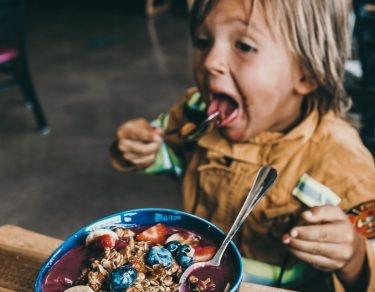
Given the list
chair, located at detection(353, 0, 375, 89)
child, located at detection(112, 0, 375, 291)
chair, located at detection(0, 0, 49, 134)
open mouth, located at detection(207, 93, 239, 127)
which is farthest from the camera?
chair, located at detection(0, 0, 49, 134)

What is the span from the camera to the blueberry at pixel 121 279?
0.47 meters

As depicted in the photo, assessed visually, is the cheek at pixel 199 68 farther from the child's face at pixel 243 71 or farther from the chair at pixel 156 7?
the chair at pixel 156 7

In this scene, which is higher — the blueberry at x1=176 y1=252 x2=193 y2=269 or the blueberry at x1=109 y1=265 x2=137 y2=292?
the blueberry at x1=109 y1=265 x2=137 y2=292

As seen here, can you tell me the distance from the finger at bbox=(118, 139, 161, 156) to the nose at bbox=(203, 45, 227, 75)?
8.3 inches

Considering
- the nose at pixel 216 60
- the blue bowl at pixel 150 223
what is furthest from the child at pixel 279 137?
the blue bowl at pixel 150 223

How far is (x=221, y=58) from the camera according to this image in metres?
0.78

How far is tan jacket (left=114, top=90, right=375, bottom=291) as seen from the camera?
2.72ft

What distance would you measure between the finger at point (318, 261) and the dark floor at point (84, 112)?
150cm

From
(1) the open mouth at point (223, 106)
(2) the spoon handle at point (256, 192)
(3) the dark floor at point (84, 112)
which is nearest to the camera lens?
(2) the spoon handle at point (256, 192)

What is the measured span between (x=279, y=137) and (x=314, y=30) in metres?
0.23

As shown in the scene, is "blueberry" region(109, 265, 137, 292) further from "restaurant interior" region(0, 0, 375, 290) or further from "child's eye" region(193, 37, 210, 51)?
"restaurant interior" region(0, 0, 375, 290)

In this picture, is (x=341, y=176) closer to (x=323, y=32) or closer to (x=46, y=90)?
(x=323, y=32)

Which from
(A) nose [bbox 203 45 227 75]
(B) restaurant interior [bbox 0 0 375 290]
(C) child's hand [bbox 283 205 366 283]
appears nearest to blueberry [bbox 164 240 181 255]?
(C) child's hand [bbox 283 205 366 283]

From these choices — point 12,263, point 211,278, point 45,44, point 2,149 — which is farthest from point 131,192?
point 45,44
